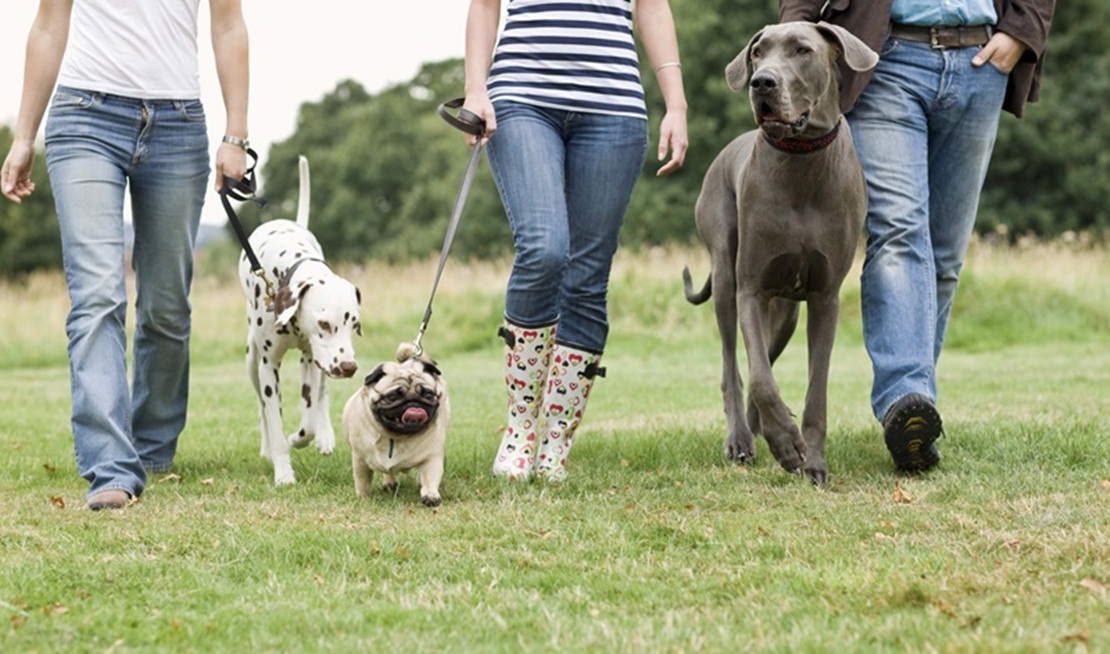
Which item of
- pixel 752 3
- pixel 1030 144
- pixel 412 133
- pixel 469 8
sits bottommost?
pixel 412 133

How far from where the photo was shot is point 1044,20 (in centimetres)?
521

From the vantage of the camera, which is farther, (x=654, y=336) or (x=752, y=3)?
(x=752, y=3)

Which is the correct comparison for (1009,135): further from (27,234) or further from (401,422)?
(401,422)

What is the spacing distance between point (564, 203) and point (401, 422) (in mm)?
1041

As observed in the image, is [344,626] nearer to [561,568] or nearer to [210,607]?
[210,607]

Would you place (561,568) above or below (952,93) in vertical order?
below

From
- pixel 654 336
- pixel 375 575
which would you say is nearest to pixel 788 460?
pixel 375 575

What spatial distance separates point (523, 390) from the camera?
5.24 meters

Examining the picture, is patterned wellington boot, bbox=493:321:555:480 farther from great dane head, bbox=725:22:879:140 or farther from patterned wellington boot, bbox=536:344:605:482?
great dane head, bbox=725:22:879:140

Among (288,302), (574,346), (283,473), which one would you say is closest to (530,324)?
(574,346)

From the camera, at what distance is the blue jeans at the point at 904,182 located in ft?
16.8

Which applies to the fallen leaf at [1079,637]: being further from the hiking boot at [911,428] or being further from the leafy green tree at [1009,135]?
the leafy green tree at [1009,135]

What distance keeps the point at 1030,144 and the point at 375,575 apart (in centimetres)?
3048

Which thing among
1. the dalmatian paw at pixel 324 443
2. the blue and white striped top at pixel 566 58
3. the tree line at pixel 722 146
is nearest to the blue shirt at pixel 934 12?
the blue and white striped top at pixel 566 58
